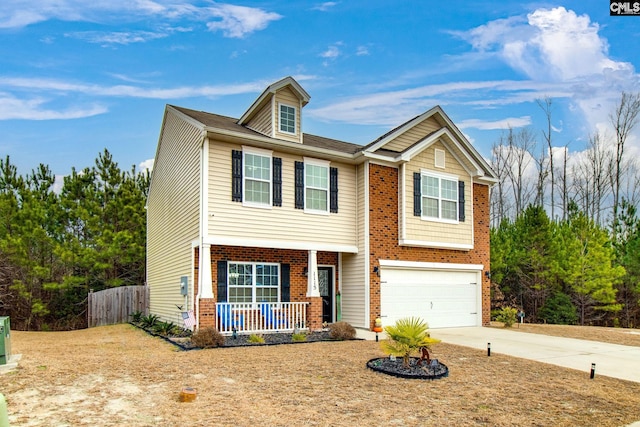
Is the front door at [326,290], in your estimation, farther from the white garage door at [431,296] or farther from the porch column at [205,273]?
the porch column at [205,273]

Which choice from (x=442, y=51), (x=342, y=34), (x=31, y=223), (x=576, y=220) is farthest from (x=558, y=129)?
(x=31, y=223)

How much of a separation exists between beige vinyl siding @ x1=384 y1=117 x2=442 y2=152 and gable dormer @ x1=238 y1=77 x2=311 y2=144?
338cm

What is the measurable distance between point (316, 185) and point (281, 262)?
8.84 ft

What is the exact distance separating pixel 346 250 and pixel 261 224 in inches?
127

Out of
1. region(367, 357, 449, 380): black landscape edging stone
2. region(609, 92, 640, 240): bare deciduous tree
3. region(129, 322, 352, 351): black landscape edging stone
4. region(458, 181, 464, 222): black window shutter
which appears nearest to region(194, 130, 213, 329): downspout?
region(129, 322, 352, 351): black landscape edging stone

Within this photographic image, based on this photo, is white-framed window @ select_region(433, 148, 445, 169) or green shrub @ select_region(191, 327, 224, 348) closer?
green shrub @ select_region(191, 327, 224, 348)

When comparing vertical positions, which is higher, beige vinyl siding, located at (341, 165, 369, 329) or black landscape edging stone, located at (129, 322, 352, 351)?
beige vinyl siding, located at (341, 165, 369, 329)

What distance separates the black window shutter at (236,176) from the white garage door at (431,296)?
18.1 feet

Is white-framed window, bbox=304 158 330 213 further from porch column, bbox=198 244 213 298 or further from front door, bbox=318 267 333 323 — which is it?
porch column, bbox=198 244 213 298

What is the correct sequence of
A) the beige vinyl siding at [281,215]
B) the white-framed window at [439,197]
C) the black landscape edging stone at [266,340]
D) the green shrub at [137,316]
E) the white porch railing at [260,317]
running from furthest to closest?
1. the green shrub at [137,316]
2. the white-framed window at [439,197]
3. the beige vinyl siding at [281,215]
4. the white porch railing at [260,317]
5. the black landscape edging stone at [266,340]

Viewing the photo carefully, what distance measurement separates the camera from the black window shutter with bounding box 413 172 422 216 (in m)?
17.0

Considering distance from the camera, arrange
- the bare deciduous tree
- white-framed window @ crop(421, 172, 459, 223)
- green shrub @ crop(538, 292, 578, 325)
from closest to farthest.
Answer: white-framed window @ crop(421, 172, 459, 223) → green shrub @ crop(538, 292, 578, 325) → the bare deciduous tree

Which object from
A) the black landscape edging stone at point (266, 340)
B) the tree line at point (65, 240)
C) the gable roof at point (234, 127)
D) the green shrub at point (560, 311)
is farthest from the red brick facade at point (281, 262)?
the green shrub at point (560, 311)

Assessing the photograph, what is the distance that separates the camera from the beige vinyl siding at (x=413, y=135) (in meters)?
17.5
